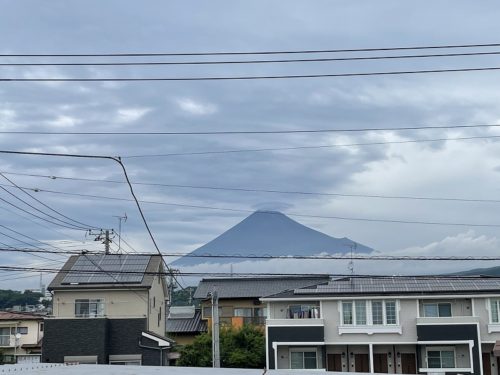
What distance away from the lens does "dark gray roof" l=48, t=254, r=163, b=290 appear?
39531 millimetres

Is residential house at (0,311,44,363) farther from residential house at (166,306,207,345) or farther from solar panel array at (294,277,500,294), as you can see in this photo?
solar panel array at (294,277,500,294)

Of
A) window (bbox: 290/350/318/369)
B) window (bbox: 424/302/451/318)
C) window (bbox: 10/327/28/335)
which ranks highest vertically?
window (bbox: 424/302/451/318)

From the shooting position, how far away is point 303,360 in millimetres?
39156

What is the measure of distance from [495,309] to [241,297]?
2120cm

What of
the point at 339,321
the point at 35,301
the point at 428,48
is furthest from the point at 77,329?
the point at 35,301

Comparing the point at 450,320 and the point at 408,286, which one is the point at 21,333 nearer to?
the point at 408,286

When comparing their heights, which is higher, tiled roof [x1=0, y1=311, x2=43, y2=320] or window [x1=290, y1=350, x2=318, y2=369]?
tiled roof [x1=0, y1=311, x2=43, y2=320]

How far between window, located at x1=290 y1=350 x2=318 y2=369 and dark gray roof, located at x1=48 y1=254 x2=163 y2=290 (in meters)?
9.38

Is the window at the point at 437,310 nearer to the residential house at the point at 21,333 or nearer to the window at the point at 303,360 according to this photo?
the window at the point at 303,360

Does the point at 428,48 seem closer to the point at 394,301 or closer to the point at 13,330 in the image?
the point at 394,301

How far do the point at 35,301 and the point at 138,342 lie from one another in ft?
262

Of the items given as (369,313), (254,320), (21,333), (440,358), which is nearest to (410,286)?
(369,313)

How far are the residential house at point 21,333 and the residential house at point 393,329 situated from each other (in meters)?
19.7

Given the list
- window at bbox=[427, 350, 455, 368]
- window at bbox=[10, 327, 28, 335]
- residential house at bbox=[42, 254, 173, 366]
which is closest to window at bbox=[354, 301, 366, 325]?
window at bbox=[427, 350, 455, 368]
